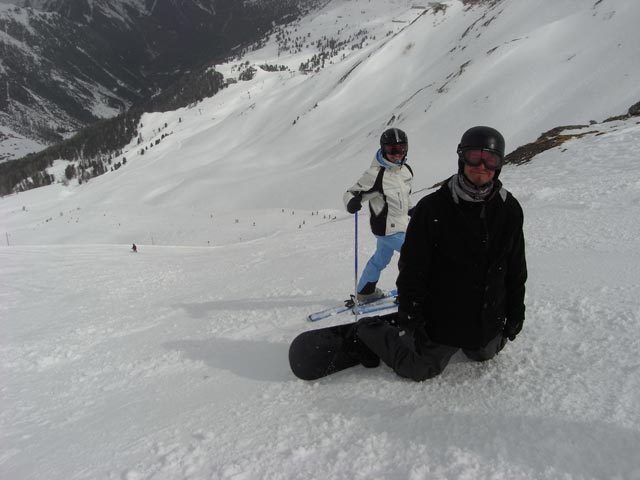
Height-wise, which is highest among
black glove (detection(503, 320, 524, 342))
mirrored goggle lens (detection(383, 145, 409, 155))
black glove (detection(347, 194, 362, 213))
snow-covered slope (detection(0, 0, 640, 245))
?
snow-covered slope (detection(0, 0, 640, 245))

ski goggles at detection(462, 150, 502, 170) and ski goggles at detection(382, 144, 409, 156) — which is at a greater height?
ski goggles at detection(382, 144, 409, 156)

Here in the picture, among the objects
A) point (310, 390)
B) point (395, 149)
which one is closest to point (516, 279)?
point (310, 390)

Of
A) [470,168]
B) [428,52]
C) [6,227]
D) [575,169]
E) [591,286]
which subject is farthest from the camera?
[428,52]

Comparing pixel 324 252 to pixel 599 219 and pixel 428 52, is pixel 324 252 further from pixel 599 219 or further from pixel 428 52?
pixel 428 52

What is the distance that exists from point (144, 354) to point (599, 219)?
6949 mm

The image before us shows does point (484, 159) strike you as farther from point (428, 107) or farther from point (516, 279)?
point (428, 107)

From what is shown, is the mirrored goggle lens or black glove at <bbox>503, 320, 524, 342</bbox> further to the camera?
the mirrored goggle lens

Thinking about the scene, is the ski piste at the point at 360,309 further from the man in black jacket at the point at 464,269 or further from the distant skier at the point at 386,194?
the man in black jacket at the point at 464,269

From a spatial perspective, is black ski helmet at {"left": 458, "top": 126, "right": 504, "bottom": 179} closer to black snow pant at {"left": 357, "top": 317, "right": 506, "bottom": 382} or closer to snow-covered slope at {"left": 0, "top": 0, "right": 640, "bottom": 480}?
black snow pant at {"left": 357, "top": 317, "right": 506, "bottom": 382}

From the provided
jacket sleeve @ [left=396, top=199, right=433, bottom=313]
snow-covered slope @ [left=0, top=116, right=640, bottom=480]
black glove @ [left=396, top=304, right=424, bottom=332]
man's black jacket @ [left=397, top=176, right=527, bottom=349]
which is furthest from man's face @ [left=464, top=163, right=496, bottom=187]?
snow-covered slope @ [left=0, top=116, right=640, bottom=480]

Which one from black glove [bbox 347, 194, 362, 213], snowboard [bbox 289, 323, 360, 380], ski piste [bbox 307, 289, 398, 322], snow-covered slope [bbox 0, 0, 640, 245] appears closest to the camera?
snowboard [bbox 289, 323, 360, 380]

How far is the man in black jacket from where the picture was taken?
3.02 metres

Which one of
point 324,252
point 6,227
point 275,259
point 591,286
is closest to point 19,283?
point 275,259

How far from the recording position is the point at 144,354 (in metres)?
5.18
